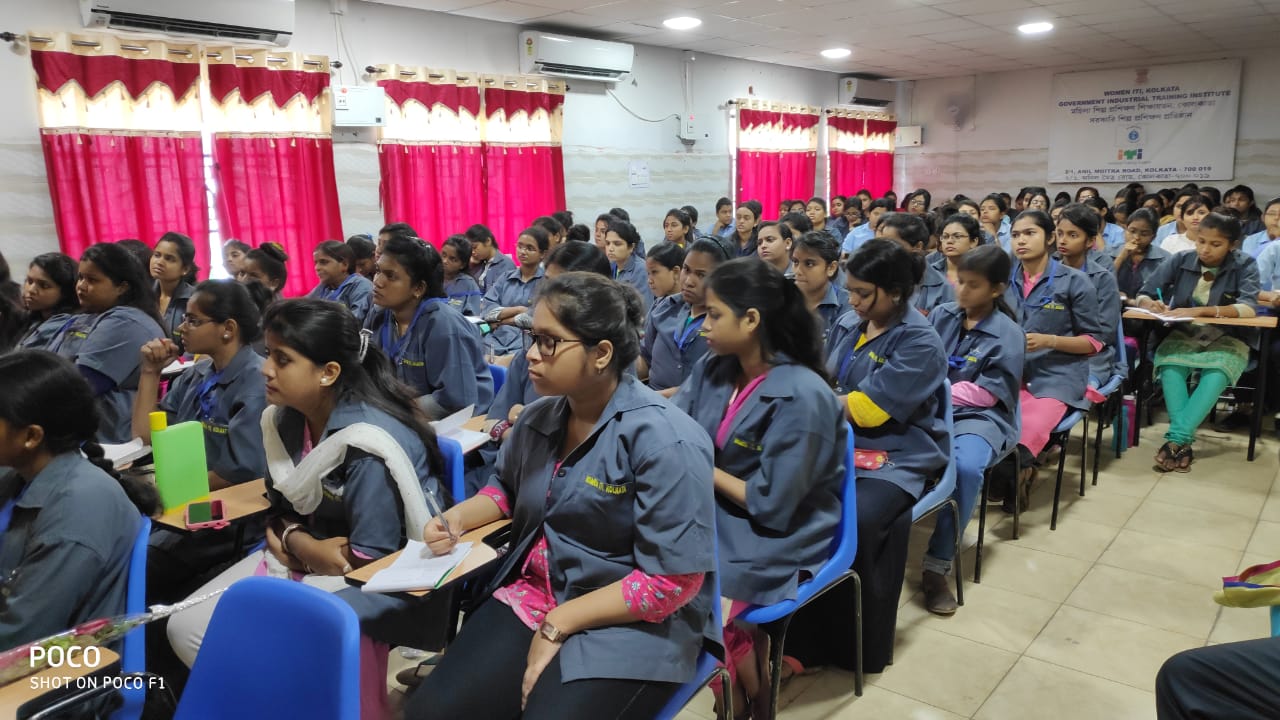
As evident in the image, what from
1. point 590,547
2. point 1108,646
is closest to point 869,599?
point 1108,646

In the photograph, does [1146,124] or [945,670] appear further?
[1146,124]

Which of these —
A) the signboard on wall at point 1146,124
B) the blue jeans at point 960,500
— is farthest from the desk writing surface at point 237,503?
the signboard on wall at point 1146,124

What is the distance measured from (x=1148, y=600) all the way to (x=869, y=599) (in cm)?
122

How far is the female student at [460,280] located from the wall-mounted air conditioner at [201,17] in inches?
64.6

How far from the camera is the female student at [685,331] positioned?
3209 mm

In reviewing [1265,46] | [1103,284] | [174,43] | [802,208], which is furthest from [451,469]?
[1265,46]

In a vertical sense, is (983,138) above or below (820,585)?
above

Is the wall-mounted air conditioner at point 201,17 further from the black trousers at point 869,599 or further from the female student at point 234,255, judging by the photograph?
the black trousers at point 869,599

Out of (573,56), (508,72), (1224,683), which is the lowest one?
(1224,683)

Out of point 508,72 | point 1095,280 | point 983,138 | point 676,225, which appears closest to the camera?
point 1095,280

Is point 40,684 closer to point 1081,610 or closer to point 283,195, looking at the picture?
point 1081,610

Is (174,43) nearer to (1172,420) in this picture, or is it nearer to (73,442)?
(73,442)

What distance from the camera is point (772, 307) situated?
6.83 feet

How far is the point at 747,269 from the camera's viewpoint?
2.08 meters
